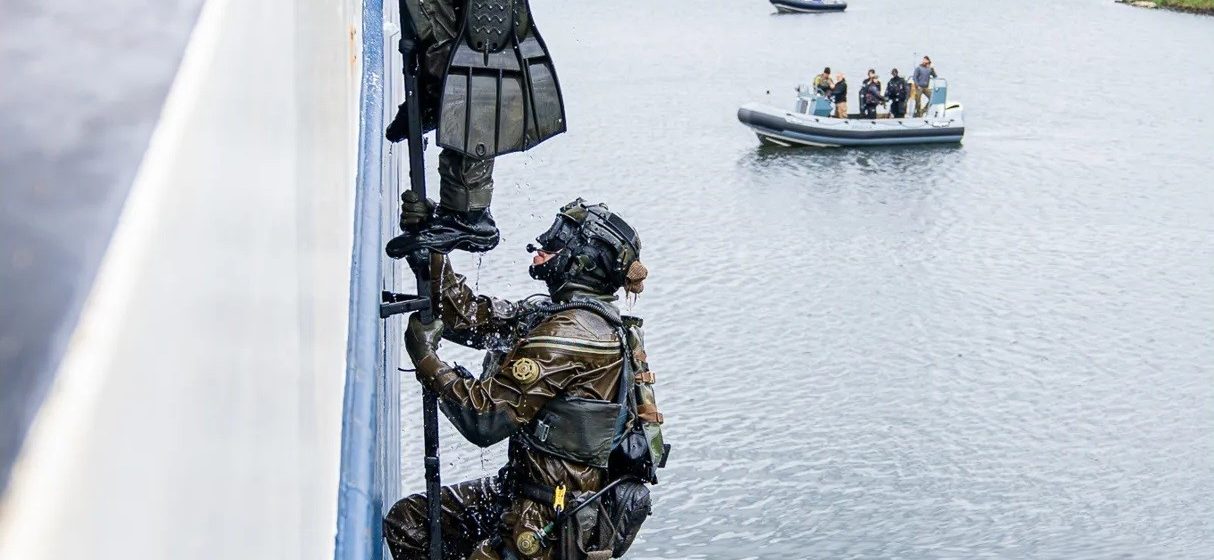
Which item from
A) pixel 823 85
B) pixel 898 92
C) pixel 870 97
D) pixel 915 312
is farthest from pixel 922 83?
pixel 915 312

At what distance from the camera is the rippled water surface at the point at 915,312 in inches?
436

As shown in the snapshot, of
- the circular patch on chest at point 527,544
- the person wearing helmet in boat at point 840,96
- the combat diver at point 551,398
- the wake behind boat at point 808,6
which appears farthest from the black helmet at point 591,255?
the wake behind boat at point 808,6

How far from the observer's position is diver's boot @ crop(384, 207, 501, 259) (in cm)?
380

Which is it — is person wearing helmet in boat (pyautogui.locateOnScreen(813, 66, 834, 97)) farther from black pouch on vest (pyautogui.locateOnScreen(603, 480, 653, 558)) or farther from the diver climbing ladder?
the diver climbing ladder

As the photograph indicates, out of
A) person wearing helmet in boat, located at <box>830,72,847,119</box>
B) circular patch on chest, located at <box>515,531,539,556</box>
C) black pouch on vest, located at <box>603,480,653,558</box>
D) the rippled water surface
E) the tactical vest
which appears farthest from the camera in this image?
person wearing helmet in boat, located at <box>830,72,847,119</box>

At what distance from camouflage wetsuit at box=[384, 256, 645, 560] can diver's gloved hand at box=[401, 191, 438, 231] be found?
9.8 inches

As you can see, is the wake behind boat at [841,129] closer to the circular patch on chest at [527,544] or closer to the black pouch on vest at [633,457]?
the black pouch on vest at [633,457]

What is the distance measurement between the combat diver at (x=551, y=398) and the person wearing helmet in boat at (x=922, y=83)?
72.7 feet

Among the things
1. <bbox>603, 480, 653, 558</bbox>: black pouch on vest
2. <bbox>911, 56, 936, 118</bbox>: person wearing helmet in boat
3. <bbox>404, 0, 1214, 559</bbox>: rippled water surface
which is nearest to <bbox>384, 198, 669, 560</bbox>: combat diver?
<bbox>603, 480, 653, 558</bbox>: black pouch on vest

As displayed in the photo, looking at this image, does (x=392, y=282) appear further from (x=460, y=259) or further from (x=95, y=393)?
(x=460, y=259)

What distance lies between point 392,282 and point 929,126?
18.4 m

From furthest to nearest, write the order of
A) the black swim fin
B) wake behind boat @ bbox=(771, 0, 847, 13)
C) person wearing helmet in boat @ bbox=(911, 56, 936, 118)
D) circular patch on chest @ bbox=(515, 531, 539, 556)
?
wake behind boat @ bbox=(771, 0, 847, 13), person wearing helmet in boat @ bbox=(911, 56, 936, 118), circular patch on chest @ bbox=(515, 531, 539, 556), the black swim fin

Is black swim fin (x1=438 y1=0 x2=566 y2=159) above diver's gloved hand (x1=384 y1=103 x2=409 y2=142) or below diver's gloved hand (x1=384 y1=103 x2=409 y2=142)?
above

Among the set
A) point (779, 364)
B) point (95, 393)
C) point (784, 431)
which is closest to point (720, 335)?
point (779, 364)
